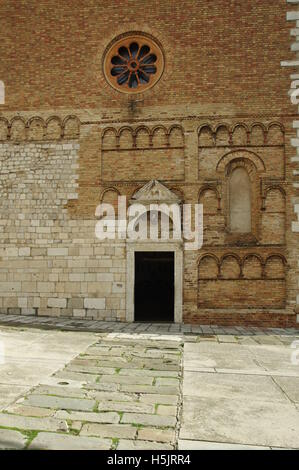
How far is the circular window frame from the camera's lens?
998cm

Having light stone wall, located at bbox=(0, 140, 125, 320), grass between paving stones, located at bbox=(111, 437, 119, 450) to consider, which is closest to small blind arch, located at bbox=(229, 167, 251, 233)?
light stone wall, located at bbox=(0, 140, 125, 320)

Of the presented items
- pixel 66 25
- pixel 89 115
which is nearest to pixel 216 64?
pixel 89 115

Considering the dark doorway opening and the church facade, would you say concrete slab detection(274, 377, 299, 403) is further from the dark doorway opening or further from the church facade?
the dark doorway opening

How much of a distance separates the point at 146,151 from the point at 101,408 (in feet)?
23.8

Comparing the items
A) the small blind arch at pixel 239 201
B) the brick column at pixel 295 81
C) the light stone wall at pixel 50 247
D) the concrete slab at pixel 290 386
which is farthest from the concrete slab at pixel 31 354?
the brick column at pixel 295 81

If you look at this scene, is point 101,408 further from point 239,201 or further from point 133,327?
point 239,201

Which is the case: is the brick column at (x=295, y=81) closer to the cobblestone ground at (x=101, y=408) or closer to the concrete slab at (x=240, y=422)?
the cobblestone ground at (x=101, y=408)

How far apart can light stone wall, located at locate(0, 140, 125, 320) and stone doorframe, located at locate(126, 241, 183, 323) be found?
0.16 metres

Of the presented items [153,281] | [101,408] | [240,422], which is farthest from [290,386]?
[153,281]

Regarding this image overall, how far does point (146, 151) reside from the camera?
976 cm

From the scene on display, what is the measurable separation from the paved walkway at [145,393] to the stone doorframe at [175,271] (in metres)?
1.95

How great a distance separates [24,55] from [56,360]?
8.47 metres

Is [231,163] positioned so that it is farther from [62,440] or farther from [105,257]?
[62,440]

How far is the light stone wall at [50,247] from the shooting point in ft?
31.6
